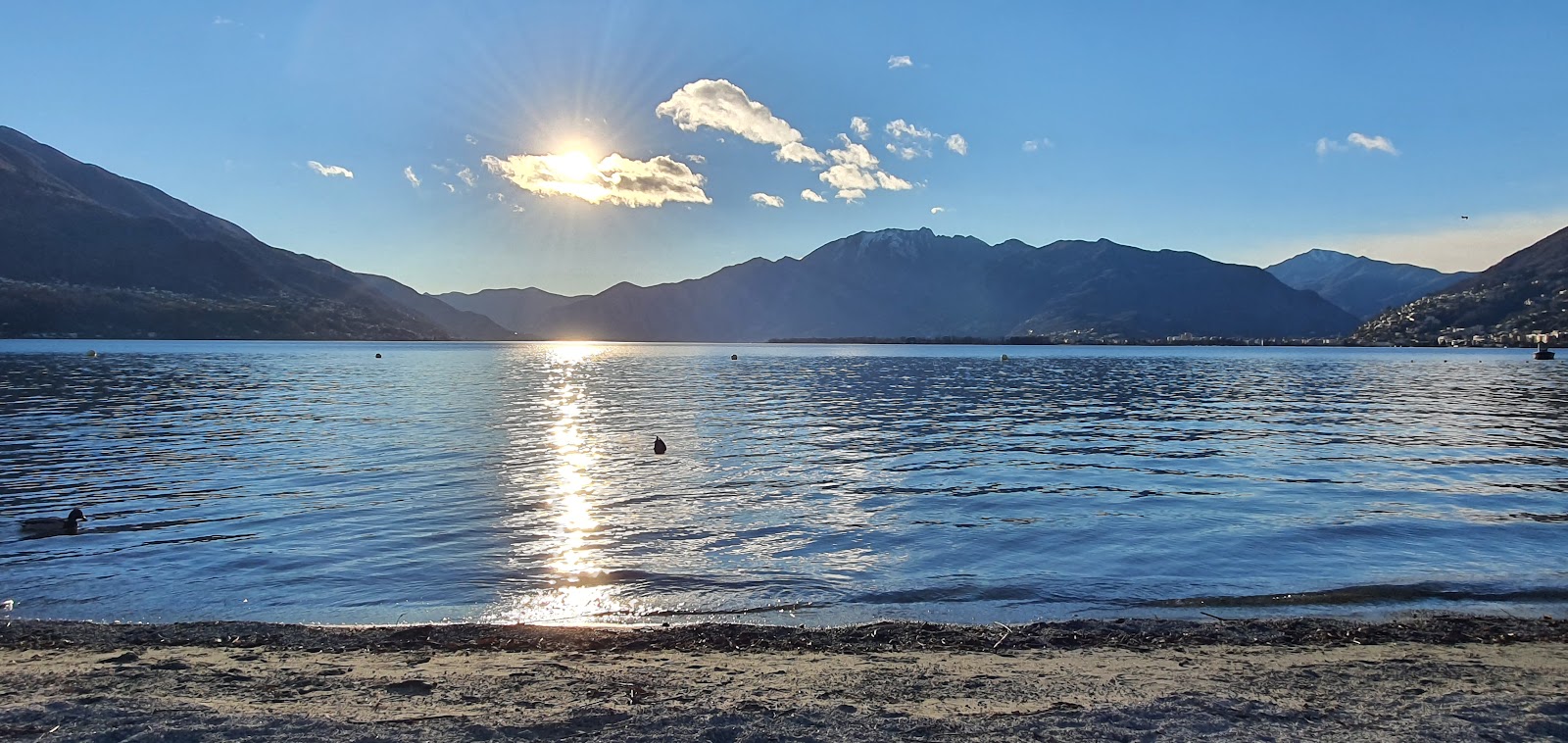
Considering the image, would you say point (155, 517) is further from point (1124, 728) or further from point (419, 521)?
point (1124, 728)

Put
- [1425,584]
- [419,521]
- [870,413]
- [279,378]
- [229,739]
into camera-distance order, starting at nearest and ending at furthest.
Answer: [229,739]
[1425,584]
[419,521]
[870,413]
[279,378]

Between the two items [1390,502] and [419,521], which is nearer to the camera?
[419,521]

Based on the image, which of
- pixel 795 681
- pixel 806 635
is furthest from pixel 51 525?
pixel 795 681

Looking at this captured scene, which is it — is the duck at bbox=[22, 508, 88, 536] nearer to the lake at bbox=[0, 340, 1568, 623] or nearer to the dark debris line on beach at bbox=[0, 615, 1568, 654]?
the lake at bbox=[0, 340, 1568, 623]

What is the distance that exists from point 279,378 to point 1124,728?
10670 centimetres

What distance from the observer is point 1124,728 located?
9.50 m

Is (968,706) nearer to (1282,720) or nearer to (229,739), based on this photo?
(1282,720)

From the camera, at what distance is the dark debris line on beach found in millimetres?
13148

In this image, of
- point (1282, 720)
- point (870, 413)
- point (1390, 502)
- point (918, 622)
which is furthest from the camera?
point (870, 413)

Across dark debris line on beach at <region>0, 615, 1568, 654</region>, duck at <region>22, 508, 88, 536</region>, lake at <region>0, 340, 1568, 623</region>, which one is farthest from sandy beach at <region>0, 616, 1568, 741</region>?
duck at <region>22, 508, 88, 536</region>

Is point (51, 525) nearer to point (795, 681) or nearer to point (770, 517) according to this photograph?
point (770, 517)

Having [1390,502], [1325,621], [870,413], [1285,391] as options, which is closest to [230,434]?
[870,413]

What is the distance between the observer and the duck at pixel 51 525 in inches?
829

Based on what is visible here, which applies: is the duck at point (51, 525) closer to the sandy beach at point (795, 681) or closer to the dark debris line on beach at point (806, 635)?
the dark debris line on beach at point (806, 635)
